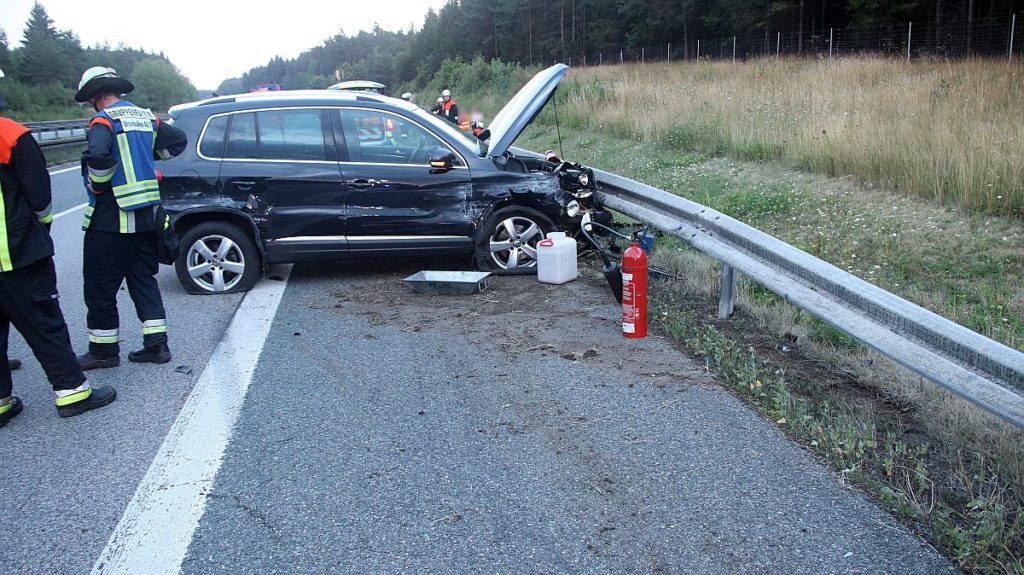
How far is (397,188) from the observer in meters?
7.57

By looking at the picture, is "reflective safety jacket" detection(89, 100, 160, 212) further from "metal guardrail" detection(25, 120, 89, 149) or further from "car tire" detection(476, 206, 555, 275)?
"metal guardrail" detection(25, 120, 89, 149)

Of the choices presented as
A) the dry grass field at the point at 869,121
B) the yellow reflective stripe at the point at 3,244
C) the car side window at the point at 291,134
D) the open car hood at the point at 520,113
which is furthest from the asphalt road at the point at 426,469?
the dry grass field at the point at 869,121

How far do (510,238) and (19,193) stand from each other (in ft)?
13.9

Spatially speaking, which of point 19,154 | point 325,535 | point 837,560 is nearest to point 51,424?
point 19,154

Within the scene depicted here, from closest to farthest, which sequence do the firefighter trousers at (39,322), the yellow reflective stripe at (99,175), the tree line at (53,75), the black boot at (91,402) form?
the firefighter trousers at (39,322), the black boot at (91,402), the yellow reflective stripe at (99,175), the tree line at (53,75)

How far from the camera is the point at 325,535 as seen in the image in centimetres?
336

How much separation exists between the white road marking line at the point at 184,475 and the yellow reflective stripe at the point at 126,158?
135 cm

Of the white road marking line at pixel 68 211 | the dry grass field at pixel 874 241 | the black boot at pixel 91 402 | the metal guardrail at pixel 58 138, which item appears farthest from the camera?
the metal guardrail at pixel 58 138

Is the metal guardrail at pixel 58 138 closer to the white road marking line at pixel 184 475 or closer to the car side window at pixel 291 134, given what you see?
the car side window at pixel 291 134

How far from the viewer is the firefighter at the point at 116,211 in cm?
542

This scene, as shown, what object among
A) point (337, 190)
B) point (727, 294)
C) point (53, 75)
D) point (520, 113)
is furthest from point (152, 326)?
point (53, 75)

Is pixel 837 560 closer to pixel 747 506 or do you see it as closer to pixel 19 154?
pixel 747 506

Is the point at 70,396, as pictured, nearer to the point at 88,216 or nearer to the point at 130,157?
the point at 88,216

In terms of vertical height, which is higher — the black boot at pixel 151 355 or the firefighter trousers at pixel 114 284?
the firefighter trousers at pixel 114 284
